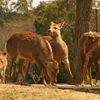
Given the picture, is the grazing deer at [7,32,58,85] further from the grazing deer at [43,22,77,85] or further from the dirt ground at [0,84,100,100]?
the dirt ground at [0,84,100,100]

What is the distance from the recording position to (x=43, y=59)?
45.0 ft

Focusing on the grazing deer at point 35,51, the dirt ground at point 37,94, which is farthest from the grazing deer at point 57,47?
the dirt ground at point 37,94

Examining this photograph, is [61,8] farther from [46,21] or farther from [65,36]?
[65,36]

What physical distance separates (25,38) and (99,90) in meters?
3.43

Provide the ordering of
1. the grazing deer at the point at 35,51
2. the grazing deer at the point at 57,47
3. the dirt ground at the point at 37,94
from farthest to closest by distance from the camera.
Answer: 1. the grazing deer at the point at 57,47
2. the grazing deer at the point at 35,51
3. the dirt ground at the point at 37,94

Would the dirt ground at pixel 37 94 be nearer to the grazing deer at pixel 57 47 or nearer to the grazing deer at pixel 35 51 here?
the grazing deer at pixel 35 51

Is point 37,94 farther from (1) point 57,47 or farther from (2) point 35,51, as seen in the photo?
(1) point 57,47

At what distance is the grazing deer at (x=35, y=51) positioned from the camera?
13.7 m

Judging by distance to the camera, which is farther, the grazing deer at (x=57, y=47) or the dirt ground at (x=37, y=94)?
the grazing deer at (x=57, y=47)

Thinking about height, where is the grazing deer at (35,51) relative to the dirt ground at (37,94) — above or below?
above

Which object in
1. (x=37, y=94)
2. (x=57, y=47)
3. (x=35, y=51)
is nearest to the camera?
(x=37, y=94)

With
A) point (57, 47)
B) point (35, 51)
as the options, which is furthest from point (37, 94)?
point (57, 47)

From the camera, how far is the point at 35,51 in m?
13.9

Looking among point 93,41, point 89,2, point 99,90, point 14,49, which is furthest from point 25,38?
point 89,2
